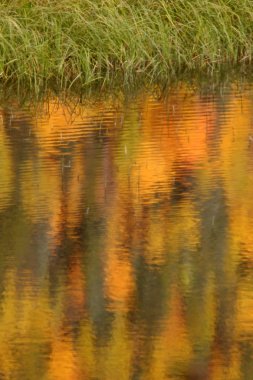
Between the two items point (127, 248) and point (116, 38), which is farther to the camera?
point (116, 38)

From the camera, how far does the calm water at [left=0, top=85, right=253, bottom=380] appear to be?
6270mm

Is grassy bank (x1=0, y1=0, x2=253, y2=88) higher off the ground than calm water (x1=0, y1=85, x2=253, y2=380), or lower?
higher

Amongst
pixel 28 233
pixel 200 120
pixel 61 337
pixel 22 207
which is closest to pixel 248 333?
pixel 61 337

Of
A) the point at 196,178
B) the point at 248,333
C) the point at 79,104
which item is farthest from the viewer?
the point at 79,104

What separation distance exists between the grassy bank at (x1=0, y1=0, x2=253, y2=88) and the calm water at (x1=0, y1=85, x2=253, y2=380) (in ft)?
9.11

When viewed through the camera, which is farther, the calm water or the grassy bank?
the grassy bank

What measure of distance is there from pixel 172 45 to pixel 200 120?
4.29 metres

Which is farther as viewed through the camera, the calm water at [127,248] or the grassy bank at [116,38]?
the grassy bank at [116,38]

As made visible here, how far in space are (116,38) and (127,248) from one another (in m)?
8.70

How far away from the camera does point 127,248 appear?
27.0ft

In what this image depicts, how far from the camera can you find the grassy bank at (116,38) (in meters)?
16.3

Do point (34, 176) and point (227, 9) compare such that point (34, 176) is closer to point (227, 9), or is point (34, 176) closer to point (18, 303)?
point (18, 303)

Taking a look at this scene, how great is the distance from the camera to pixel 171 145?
Result: 466 inches

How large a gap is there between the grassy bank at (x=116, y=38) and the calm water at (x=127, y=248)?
109 inches
